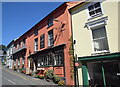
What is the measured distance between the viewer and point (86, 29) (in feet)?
34.5

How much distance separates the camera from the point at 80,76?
10.4 metres

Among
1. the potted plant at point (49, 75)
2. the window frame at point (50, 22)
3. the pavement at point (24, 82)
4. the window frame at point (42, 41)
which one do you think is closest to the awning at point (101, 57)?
the pavement at point (24, 82)

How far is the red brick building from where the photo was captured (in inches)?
469

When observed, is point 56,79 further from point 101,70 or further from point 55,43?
point 101,70

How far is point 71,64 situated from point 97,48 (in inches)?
110

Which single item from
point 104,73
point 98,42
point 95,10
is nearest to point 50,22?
point 95,10

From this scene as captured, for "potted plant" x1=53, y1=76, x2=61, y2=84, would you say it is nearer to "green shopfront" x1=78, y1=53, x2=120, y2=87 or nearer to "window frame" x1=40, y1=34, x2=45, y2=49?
"green shopfront" x1=78, y1=53, x2=120, y2=87

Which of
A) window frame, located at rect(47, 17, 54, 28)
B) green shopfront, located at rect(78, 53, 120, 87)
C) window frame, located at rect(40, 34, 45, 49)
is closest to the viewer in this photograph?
green shopfront, located at rect(78, 53, 120, 87)

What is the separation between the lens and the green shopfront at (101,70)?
347 inches

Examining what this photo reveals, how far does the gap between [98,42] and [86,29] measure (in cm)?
Answer: 155

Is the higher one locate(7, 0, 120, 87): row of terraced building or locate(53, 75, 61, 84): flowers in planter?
locate(7, 0, 120, 87): row of terraced building

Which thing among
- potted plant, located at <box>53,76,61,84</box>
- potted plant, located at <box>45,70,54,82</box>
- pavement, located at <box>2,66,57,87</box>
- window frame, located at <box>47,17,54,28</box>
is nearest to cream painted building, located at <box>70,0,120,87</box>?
potted plant, located at <box>53,76,61,84</box>

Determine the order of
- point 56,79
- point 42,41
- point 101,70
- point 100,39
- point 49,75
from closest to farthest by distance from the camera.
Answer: point 101,70 < point 100,39 < point 56,79 < point 49,75 < point 42,41

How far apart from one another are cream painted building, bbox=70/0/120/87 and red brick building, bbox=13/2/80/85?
1160mm
